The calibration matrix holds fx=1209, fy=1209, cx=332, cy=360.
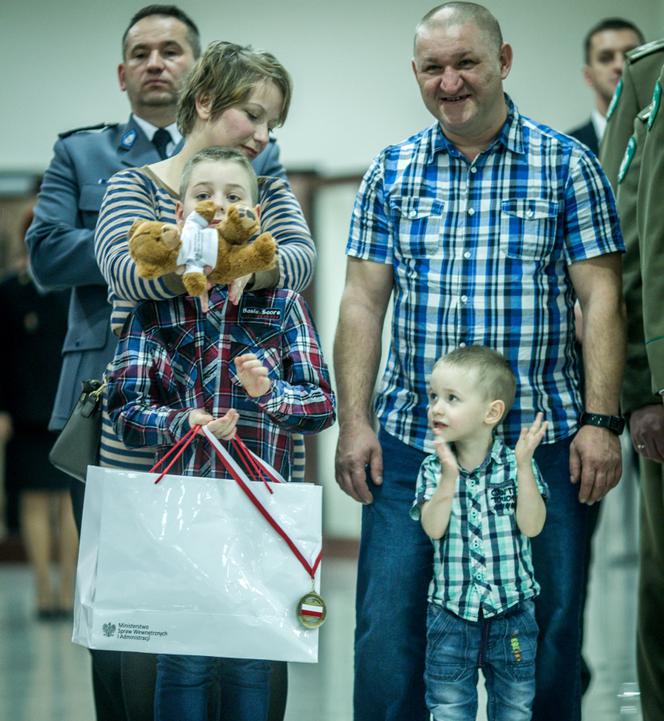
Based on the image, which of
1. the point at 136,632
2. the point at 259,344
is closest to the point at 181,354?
the point at 259,344

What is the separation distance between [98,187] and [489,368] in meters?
1.12

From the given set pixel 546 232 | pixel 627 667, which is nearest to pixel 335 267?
pixel 627 667

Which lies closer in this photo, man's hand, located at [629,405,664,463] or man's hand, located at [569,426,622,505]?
man's hand, located at [569,426,622,505]

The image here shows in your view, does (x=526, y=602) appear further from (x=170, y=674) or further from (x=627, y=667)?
(x=627, y=667)

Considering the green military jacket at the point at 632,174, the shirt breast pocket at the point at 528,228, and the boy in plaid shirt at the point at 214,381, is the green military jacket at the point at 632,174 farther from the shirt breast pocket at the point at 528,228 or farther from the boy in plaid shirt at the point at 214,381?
the boy in plaid shirt at the point at 214,381

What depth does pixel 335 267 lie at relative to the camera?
7.91 metres

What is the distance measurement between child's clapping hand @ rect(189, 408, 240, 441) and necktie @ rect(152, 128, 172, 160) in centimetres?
96

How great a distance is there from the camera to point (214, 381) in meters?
2.40

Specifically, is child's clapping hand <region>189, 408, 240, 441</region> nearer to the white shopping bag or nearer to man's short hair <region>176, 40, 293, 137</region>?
the white shopping bag

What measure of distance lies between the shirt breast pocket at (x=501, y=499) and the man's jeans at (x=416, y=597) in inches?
6.2

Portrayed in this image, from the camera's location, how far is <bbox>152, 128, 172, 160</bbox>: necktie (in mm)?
3031

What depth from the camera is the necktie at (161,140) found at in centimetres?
303

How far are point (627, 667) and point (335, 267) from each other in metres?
4.00

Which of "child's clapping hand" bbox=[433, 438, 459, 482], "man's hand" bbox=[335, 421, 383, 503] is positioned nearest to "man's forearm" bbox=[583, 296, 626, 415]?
"child's clapping hand" bbox=[433, 438, 459, 482]
